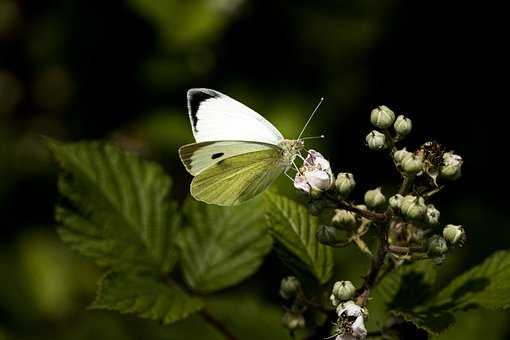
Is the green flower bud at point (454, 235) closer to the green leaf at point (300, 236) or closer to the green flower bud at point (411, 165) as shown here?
the green flower bud at point (411, 165)

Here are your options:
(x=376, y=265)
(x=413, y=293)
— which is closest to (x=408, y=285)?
(x=413, y=293)

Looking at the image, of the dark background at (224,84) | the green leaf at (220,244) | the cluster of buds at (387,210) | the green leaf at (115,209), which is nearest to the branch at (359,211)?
the cluster of buds at (387,210)

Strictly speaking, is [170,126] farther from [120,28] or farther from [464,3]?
[464,3]

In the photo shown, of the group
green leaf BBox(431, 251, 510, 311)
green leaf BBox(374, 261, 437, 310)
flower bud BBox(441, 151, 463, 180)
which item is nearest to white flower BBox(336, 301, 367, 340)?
green leaf BBox(374, 261, 437, 310)

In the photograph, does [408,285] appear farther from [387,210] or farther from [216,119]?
[216,119]

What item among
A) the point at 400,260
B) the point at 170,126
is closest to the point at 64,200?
the point at 400,260

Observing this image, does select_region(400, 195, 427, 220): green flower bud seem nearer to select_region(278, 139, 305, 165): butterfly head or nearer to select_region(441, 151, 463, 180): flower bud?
select_region(441, 151, 463, 180): flower bud

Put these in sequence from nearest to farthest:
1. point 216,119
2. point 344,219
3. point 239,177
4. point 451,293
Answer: point 344,219
point 451,293
point 216,119
point 239,177
